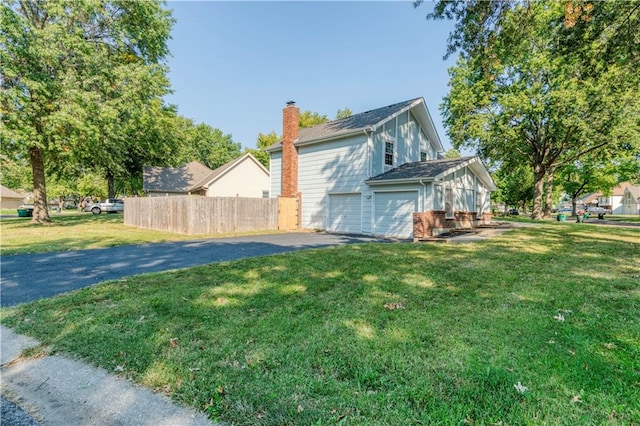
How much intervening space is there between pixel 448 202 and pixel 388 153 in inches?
151

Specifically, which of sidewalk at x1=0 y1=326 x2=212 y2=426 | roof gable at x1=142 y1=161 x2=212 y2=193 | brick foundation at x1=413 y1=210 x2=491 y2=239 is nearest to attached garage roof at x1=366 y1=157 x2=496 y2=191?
Answer: brick foundation at x1=413 y1=210 x2=491 y2=239

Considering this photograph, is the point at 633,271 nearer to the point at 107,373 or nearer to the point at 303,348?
the point at 303,348

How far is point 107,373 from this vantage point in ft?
9.32

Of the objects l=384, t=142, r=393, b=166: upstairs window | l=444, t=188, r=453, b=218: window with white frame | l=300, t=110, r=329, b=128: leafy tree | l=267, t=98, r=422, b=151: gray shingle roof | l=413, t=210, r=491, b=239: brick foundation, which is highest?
l=300, t=110, r=329, b=128: leafy tree

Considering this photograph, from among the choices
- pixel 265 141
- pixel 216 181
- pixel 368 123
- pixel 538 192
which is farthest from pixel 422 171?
pixel 265 141

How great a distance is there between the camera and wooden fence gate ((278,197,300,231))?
17859 mm

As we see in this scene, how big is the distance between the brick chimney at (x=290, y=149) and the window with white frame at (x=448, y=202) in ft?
26.9

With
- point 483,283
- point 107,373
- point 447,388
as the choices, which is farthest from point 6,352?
point 483,283

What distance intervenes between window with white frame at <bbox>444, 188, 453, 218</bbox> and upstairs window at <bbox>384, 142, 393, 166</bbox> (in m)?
3.12

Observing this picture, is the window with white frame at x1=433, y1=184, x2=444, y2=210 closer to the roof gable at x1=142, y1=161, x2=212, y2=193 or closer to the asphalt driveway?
the asphalt driveway

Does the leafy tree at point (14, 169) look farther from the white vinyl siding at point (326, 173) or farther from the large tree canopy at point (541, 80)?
the large tree canopy at point (541, 80)

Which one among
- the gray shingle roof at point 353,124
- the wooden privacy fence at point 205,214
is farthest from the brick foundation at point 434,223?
the wooden privacy fence at point 205,214

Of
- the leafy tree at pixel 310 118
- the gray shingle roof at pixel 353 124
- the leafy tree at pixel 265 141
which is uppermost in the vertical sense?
the leafy tree at pixel 310 118

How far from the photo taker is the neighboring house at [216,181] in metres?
28.2
